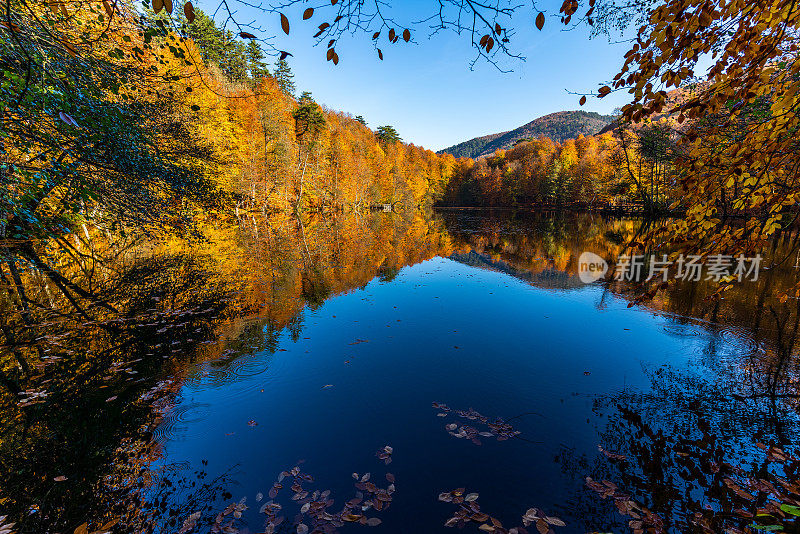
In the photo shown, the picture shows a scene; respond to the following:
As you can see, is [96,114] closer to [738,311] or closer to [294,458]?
[294,458]

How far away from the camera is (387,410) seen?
6.44 meters

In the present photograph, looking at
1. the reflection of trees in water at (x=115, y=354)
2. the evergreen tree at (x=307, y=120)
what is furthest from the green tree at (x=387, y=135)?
the reflection of trees in water at (x=115, y=354)

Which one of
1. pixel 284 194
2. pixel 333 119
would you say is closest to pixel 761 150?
pixel 284 194

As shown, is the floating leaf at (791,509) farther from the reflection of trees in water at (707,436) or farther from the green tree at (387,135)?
the green tree at (387,135)

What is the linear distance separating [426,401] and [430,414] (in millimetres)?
449

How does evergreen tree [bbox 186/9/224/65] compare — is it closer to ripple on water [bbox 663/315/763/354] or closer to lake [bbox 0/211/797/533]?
lake [bbox 0/211/797/533]

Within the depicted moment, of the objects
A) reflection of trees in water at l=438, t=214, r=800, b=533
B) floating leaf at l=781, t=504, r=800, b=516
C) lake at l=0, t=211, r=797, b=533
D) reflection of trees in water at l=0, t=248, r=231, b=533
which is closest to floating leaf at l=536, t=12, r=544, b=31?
reflection of trees in water at l=438, t=214, r=800, b=533

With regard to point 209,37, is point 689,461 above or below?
below

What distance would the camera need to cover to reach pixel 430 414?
627 cm

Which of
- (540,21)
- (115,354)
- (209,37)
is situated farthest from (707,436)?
(209,37)

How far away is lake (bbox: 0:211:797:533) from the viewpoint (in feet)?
14.1

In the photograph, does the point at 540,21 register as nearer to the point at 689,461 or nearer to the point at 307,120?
the point at 689,461

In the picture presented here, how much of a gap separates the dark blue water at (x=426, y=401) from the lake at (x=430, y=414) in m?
0.04

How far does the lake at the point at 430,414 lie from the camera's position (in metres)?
4.31
